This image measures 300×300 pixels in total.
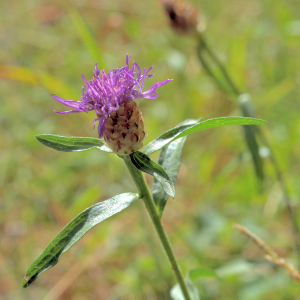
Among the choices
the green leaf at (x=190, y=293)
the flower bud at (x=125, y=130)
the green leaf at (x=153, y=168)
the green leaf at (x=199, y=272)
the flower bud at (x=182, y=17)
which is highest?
the flower bud at (x=182, y=17)

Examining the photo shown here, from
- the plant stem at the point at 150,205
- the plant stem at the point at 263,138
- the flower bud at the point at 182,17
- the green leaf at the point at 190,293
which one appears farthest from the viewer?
the flower bud at the point at 182,17

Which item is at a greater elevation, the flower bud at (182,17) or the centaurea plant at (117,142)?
the flower bud at (182,17)

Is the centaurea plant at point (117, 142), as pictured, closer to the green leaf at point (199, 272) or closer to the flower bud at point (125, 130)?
the flower bud at point (125, 130)

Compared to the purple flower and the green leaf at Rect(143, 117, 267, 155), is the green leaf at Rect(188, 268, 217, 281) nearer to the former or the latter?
the green leaf at Rect(143, 117, 267, 155)

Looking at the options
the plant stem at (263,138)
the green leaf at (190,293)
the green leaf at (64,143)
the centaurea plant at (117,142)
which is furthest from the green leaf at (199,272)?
the plant stem at (263,138)

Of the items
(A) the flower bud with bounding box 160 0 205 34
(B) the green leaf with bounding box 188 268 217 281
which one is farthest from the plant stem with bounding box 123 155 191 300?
(A) the flower bud with bounding box 160 0 205 34

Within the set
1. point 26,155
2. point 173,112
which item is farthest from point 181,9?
point 26,155
